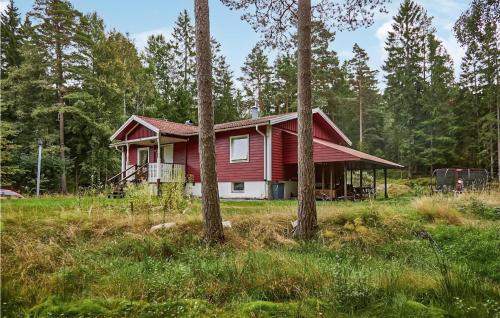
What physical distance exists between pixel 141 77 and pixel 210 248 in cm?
3023

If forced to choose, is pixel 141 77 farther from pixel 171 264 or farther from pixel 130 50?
pixel 171 264

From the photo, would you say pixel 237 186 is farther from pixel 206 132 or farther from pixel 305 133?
pixel 206 132

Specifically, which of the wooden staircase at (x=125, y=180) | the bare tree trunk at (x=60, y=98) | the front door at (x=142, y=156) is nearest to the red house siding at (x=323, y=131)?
the wooden staircase at (x=125, y=180)

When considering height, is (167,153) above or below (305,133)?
above

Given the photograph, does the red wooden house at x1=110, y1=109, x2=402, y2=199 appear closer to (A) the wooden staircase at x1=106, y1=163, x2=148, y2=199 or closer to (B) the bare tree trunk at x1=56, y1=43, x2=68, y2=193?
(A) the wooden staircase at x1=106, y1=163, x2=148, y2=199

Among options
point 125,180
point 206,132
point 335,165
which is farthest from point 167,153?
point 206,132

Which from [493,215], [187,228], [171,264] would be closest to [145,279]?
[171,264]

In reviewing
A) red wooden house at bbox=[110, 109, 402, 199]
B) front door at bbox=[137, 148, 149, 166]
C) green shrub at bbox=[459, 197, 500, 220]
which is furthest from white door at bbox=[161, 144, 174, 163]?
green shrub at bbox=[459, 197, 500, 220]

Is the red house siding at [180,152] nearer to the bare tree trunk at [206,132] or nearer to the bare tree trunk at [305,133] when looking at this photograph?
the bare tree trunk at [305,133]

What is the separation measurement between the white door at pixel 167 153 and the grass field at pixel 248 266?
12.7m

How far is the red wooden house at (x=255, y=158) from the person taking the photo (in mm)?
17453

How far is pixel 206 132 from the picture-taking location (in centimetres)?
674

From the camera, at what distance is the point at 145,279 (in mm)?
4449

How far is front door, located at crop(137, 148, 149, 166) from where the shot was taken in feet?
75.3
